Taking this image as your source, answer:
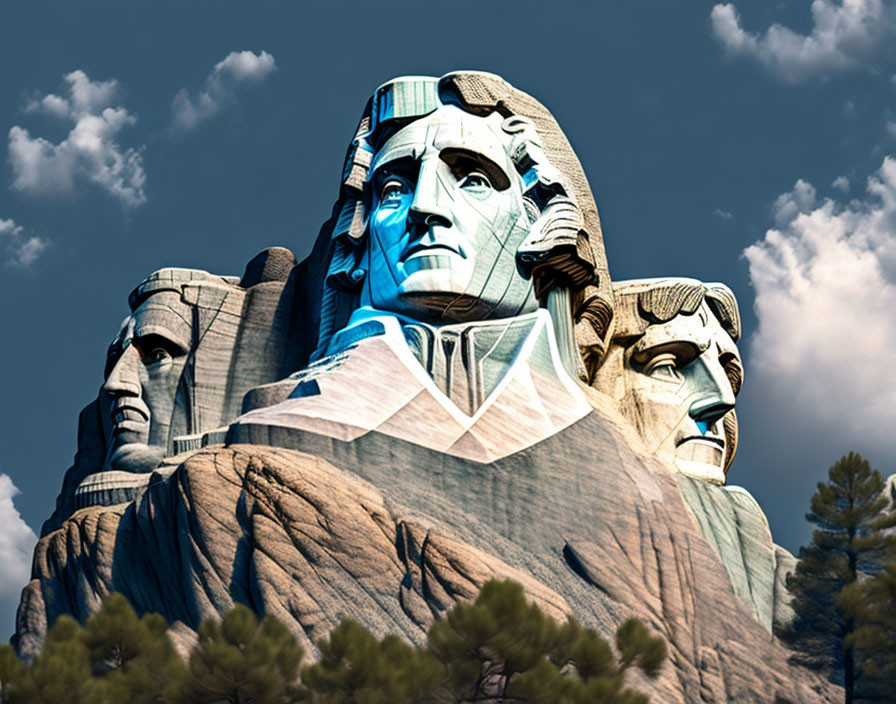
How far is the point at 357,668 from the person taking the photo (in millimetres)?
15367

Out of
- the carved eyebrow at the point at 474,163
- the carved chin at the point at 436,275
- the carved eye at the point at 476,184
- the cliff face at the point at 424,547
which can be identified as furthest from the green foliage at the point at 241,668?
the carved eyebrow at the point at 474,163

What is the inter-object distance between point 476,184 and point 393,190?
48.8 inches

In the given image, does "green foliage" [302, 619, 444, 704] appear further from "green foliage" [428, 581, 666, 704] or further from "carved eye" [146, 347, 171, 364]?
"carved eye" [146, 347, 171, 364]

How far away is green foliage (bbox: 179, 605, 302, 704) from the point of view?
15.5 m

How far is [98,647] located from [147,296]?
10.4 metres

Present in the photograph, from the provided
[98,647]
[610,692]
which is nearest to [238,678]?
[98,647]

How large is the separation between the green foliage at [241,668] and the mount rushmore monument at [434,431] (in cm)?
259

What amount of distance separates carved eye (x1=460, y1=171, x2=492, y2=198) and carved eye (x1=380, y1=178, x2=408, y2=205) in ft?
2.95

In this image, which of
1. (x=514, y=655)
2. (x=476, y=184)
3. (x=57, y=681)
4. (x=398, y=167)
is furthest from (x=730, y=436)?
(x=57, y=681)

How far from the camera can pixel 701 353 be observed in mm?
26531

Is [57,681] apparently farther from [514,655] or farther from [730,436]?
[730,436]

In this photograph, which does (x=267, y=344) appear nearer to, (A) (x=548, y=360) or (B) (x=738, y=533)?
(A) (x=548, y=360)

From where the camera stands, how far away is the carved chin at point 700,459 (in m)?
25.3

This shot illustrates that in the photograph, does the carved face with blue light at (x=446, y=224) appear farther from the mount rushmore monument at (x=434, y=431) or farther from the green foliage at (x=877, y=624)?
the green foliage at (x=877, y=624)
